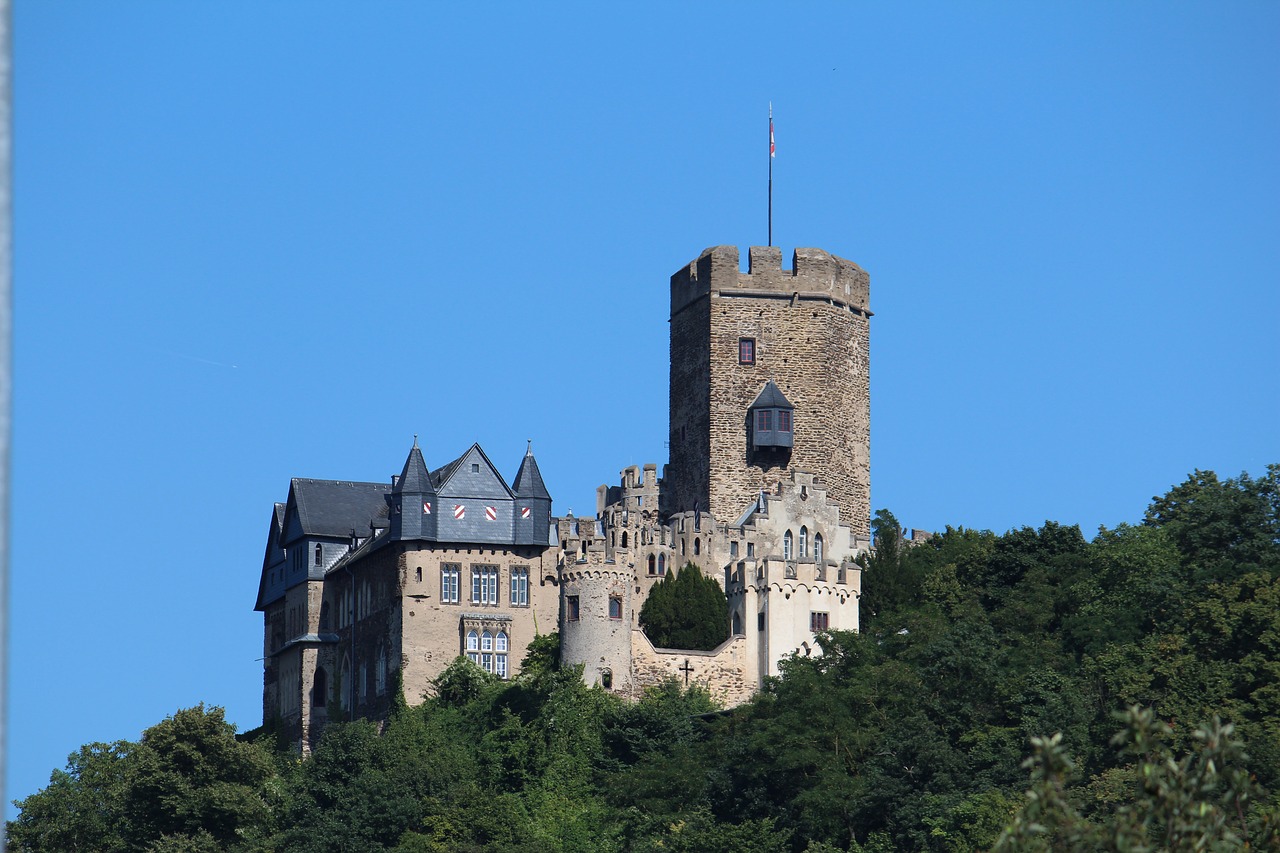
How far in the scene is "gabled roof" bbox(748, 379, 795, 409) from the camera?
81688 millimetres

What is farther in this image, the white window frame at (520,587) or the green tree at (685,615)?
the white window frame at (520,587)

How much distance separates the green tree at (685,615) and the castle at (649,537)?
0.52m

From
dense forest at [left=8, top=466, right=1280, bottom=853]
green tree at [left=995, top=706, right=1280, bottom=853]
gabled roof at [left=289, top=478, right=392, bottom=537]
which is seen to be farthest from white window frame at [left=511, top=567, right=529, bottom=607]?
green tree at [left=995, top=706, right=1280, bottom=853]

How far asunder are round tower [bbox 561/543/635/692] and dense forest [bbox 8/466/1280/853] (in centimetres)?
129

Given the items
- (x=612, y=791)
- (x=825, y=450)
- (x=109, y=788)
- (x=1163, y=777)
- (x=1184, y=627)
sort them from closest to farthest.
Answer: (x=1163, y=777)
(x=1184, y=627)
(x=612, y=791)
(x=109, y=788)
(x=825, y=450)

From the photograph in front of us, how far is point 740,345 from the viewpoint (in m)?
83.4

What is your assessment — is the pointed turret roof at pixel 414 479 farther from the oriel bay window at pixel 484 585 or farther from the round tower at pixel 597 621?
the round tower at pixel 597 621

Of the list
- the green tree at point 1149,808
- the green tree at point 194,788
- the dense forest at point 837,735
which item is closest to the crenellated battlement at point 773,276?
the dense forest at point 837,735

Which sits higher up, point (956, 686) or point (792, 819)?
point (956, 686)

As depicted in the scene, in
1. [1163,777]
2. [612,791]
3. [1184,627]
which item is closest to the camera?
[1163,777]

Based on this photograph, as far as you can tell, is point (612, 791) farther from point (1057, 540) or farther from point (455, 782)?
point (1057, 540)

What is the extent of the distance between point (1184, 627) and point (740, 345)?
3075 cm

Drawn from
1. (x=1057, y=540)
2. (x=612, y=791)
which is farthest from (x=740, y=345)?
(x=612, y=791)

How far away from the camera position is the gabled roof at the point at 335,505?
8631 centimetres
